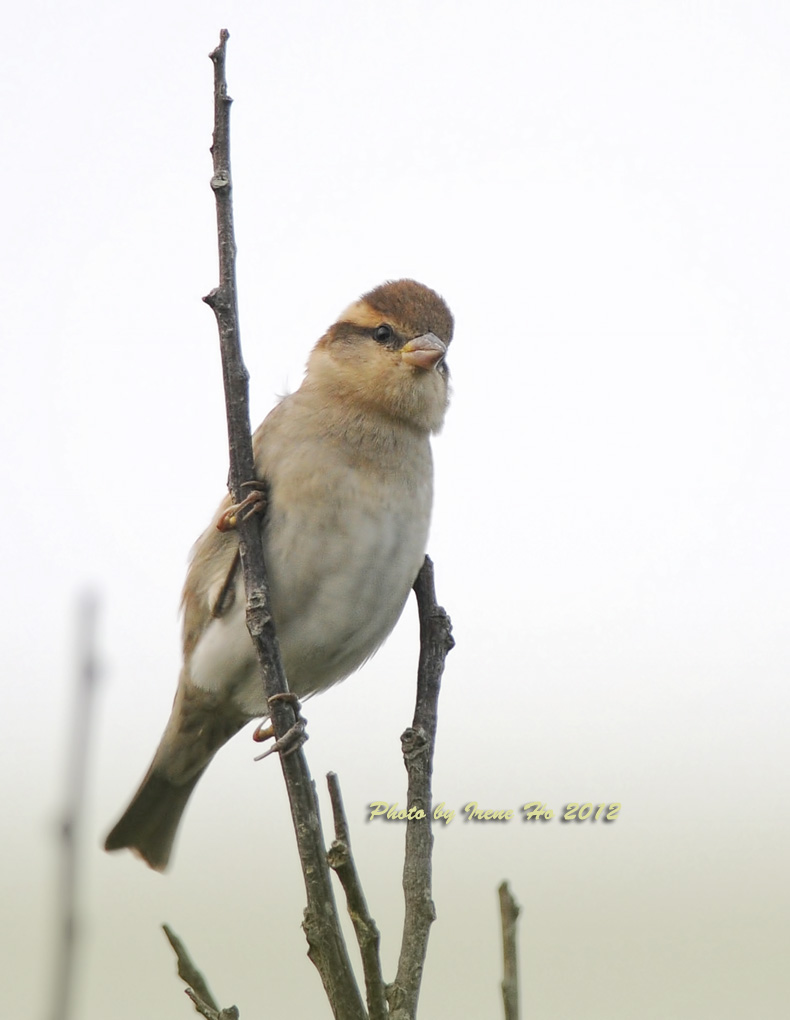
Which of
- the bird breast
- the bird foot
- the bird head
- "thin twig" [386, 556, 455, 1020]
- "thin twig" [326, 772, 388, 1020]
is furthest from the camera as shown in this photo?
the bird head

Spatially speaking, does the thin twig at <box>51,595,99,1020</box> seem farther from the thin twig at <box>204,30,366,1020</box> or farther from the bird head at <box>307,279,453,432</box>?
the bird head at <box>307,279,453,432</box>

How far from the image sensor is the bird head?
13.9 feet

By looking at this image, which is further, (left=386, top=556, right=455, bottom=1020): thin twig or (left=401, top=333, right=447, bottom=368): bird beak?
(left=401, top=333, right=447, bottom=368): bird beak

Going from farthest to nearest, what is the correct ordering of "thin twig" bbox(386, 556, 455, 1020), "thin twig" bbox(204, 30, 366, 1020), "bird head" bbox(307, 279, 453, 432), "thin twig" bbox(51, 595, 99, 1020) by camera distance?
"bird head" bbox(307, 279, 453, 432)
"thin twig" bbox(386, 556, 455, 1020)
"thin twig" bbox(204, 30, 366, 1020)
"thin twig" bbox(51, 595, 99, 1020)

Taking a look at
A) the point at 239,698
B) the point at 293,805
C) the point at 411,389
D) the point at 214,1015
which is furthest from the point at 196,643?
the point at 214,1015

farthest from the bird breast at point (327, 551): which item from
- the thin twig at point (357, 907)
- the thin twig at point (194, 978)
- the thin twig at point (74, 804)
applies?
the thin twig at point (74, 804)

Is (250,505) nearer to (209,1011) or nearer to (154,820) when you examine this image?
(209,1011)

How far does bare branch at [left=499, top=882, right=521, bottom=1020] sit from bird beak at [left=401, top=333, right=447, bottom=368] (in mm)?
2489

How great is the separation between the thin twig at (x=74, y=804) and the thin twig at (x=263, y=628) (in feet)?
2.27

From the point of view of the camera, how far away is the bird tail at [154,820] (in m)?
4.74

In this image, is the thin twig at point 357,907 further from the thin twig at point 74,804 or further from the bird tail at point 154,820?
the bird tail at point 154,820

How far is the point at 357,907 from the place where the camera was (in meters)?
1.98

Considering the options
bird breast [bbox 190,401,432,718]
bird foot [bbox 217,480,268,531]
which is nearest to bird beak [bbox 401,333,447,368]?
bird breast [bbox 190,401,432,718]

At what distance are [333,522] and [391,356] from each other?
0.77 meters
